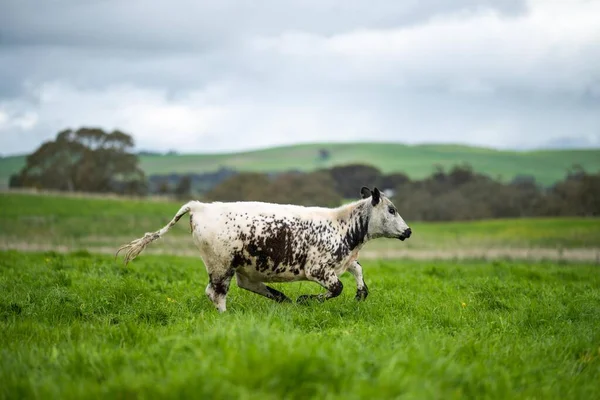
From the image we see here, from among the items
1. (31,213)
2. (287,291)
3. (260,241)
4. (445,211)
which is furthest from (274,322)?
(445,211)

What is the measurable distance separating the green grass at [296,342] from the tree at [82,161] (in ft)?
246

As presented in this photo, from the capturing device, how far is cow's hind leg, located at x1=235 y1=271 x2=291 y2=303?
1129cm

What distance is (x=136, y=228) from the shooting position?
51625mm

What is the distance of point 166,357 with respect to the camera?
6.40 m

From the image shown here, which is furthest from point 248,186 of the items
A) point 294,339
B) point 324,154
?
point 324,154

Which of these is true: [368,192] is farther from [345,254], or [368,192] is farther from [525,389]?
[525,389]

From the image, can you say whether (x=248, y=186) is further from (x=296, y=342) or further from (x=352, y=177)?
(x=296, y=342)

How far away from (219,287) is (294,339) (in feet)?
13.6

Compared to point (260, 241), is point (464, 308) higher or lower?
lower

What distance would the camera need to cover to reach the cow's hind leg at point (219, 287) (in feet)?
34.4

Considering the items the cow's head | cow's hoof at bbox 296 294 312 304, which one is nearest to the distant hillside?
the cow's head

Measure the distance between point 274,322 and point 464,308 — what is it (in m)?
4.14

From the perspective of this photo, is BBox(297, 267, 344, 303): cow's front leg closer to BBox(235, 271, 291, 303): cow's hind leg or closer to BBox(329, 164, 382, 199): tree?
BBox(235, 271, 291, 303): cow's hind leg

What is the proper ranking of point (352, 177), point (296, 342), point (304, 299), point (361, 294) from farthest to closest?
point (352, 177) → point (361, 294) → point (304, 299) → point (296, 342)
